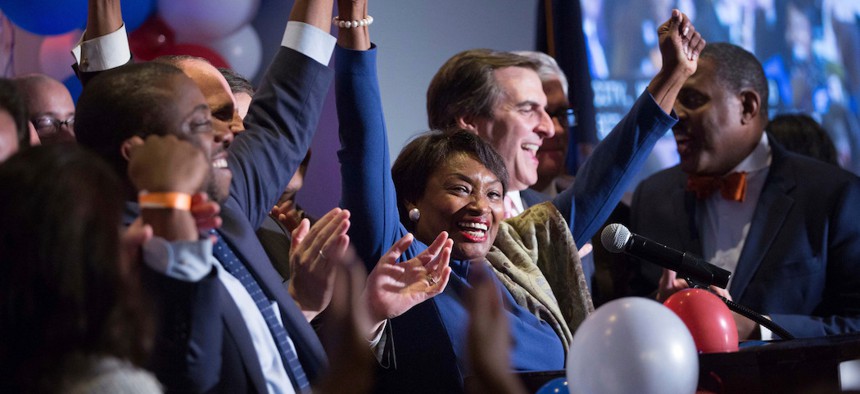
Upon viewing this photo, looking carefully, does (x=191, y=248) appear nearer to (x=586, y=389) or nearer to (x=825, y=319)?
(x=586, y=389)

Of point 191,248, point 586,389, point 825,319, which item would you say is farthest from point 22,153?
point 825,319

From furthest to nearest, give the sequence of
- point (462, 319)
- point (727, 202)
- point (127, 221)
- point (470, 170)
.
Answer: point (727, 202) < point (470, 170) < point (462, 319) < point (127, 221)

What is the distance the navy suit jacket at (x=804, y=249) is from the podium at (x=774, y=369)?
1632mm

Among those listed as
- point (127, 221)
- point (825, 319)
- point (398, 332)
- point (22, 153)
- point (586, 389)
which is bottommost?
point (825, 319)

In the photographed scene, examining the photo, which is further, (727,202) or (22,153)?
(727,202)

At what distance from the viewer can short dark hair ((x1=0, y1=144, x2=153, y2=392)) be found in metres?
1.17

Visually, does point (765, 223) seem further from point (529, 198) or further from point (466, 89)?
point (466, 89)

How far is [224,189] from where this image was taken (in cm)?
170

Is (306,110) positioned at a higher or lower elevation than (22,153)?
lower

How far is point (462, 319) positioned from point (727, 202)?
190 centimetres

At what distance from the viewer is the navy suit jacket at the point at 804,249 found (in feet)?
11.7

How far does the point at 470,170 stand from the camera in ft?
8.36

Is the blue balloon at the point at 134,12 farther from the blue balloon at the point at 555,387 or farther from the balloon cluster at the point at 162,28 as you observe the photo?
the blue balloon at the point at 555,387

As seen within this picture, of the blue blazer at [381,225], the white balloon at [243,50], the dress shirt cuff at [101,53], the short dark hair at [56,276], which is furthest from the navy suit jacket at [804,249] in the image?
the short dark hair at [56,276]
